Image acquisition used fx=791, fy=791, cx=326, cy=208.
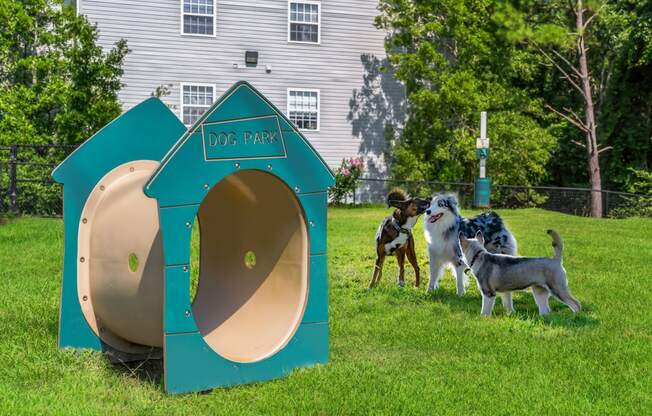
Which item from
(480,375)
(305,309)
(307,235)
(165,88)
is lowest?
(480,375)

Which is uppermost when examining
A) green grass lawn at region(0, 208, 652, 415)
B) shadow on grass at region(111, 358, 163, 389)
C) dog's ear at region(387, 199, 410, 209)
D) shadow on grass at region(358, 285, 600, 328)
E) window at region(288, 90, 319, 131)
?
window at region(288, 90, 319, 131)

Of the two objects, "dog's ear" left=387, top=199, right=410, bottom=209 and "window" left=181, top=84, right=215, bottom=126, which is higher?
"window" left=181, top=84, right=215, bottom=126

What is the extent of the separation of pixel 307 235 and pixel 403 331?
1836mm

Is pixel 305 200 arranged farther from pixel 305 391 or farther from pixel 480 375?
pixel 480 375

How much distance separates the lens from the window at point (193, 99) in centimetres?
2520

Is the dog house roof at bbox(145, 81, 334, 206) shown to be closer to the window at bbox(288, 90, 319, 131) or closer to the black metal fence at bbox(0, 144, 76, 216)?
the black metal fence at bbox(0, 144, 76, 216)

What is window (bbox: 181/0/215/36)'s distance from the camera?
82.5ft

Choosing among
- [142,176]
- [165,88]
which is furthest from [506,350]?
[165,88]

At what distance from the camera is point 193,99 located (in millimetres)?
25328

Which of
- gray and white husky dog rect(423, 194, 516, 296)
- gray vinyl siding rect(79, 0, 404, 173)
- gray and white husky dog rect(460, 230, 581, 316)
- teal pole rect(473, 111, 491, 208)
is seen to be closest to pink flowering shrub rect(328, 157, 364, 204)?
gray vinyl siding rect(79, 0, 404, 173)

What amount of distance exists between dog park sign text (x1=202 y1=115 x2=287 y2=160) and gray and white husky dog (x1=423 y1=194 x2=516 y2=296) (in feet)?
11.9

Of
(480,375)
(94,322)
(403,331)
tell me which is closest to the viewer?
(480,375)

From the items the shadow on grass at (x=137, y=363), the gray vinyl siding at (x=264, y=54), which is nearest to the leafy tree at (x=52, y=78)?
the gray vinyl siding at (x=264, y=54)

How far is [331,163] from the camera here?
27.0 meters
